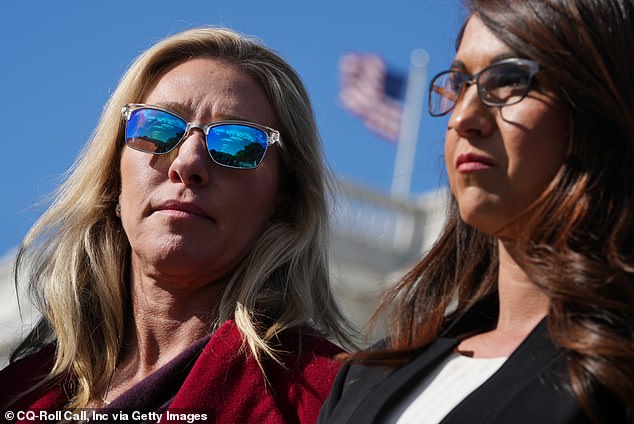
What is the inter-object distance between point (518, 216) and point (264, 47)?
6.37 ft

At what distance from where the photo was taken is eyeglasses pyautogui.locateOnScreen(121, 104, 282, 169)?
3971 millimetres

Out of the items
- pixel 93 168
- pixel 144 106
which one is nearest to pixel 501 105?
pixel 144 106

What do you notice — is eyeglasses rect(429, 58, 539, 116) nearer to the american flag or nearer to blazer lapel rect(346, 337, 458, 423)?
blazer lapel rect(346, 337, 458, 423)

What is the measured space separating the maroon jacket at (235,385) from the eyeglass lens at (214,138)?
1.82 ft

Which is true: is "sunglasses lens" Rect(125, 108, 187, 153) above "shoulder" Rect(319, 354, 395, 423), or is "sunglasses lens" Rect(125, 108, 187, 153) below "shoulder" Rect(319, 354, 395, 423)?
above

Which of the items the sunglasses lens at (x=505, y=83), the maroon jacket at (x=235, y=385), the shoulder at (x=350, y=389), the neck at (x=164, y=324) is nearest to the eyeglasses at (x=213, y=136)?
the neck at (x=164, y=324)

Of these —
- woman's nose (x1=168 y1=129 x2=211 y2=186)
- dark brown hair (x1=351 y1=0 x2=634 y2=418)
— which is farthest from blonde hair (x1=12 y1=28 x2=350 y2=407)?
dark brown hair (x1=351 y1=0 x2=634 y2=418)

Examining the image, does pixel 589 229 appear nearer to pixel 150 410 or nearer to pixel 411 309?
pixel 411 309

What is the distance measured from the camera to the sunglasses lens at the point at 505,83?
266 cm

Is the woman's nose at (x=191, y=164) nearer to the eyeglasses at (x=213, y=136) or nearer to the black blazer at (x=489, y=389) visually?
the eyeglasses at (x=213, y=136)

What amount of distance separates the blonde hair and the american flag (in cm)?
2052

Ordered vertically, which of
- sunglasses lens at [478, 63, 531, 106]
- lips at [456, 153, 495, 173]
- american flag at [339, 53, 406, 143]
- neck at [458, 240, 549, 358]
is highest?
sunglasses lens at [478, 63, 531, 106]

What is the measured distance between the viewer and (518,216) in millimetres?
2670

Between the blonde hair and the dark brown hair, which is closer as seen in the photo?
the dark brown hair
